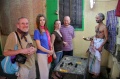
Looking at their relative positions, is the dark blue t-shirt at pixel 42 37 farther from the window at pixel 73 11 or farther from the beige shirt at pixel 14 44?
the window at pixel 73 11

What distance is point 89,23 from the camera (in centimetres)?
372

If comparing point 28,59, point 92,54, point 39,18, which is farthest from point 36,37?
point 92,54

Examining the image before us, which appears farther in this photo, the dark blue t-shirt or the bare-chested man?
the bare-chested man

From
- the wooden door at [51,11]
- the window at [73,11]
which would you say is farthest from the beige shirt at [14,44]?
the window at [73,11]

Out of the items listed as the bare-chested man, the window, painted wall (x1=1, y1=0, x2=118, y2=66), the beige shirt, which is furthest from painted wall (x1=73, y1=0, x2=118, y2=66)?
the beige shirt

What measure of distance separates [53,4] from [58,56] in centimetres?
129

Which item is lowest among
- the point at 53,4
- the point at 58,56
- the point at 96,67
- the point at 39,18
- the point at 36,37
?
the point at 96,67

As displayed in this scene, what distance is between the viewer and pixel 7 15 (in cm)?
386

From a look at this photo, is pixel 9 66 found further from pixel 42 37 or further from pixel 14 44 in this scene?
pixel 42 37

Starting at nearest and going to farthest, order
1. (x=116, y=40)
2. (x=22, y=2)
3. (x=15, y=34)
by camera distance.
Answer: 1. (x=15, y=34)
2. (x=116, y=40)
3. (x=22, y=2)

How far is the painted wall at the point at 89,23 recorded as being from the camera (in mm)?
3570

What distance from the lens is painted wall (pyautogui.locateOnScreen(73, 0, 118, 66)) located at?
357 centimetres

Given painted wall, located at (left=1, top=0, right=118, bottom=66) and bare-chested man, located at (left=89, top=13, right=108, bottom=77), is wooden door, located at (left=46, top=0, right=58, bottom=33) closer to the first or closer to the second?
painted wall, located at (left=1, top=0, right=118, bottom=66)

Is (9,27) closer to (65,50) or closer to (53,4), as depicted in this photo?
(53,4)
